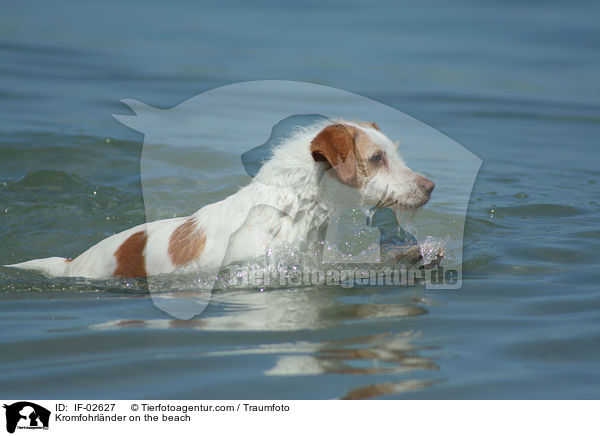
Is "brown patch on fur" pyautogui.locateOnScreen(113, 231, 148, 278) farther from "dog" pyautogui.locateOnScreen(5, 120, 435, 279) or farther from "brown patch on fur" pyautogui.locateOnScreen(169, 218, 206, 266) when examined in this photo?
"brown patch on fur" pyautogui.locateOnScreen(169, 218, 206, 266)

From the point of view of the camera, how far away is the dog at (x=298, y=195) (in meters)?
4.95

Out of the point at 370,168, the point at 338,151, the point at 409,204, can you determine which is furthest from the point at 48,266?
the point at 409,204

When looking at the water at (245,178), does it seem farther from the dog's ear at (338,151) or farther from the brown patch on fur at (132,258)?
the dog's ear at (338,151)

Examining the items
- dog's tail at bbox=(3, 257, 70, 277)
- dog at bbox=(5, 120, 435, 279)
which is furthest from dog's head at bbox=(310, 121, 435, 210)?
dog's tail at bbox=(3, 257, 70, 277)

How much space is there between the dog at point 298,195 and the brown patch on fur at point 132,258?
0.16ft

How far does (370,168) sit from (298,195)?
50 centimetres

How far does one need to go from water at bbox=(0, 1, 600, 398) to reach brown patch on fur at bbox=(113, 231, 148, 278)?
14 centimetres

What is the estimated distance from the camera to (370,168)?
4980 mm

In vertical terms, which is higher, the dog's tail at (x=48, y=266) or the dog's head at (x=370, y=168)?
the dog's head at (x=370, y=168)

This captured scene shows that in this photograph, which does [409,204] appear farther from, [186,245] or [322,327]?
[186,245]

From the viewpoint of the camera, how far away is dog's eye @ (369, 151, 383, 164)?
496 cm

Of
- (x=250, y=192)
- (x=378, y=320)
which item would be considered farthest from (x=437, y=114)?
(x=378, y=320)
